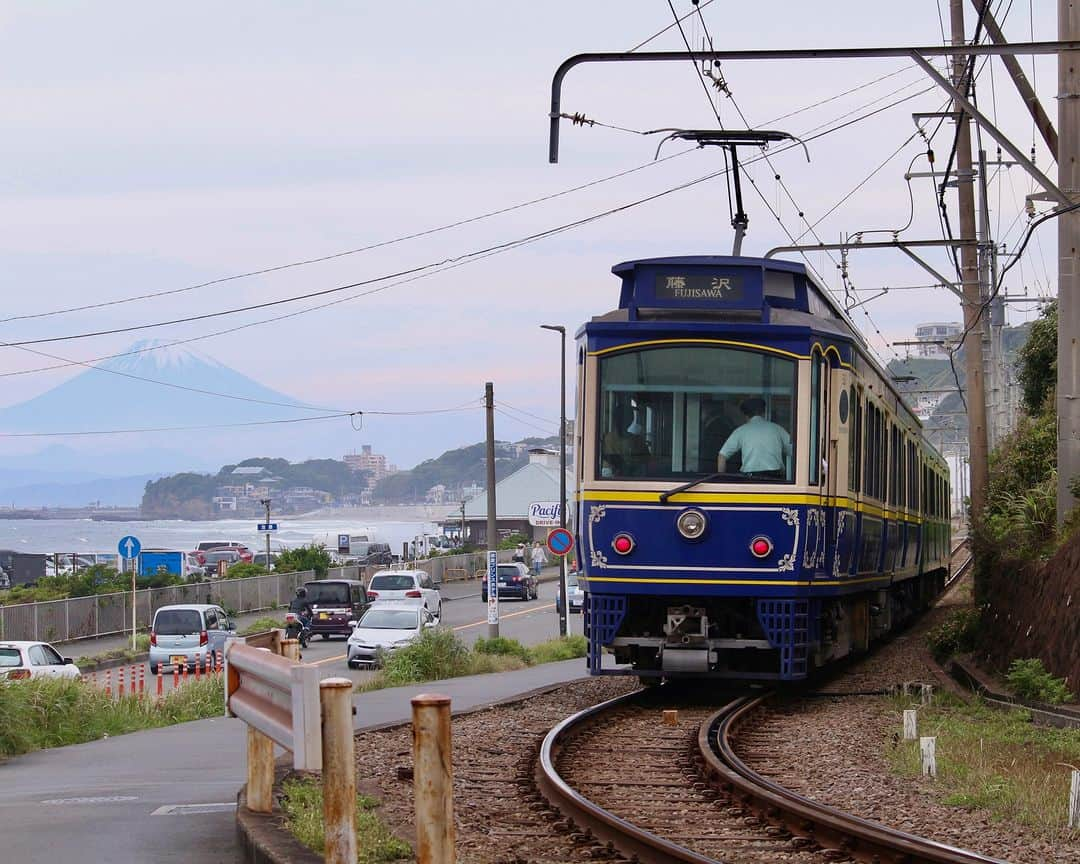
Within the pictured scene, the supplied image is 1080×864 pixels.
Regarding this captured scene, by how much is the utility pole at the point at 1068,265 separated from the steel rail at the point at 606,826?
8.55 meters

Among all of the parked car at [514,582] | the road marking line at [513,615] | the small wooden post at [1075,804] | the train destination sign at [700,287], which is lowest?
the road marking line at [513,615]

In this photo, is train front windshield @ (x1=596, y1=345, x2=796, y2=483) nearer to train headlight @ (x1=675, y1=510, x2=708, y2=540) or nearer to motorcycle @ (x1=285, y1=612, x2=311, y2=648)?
train headlight @ (x1=675, y1=510, x2=708, y2=540)

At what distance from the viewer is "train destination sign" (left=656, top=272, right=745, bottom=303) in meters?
14.7

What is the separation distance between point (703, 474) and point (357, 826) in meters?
7.07

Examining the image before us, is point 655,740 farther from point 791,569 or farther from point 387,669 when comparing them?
point 387,669

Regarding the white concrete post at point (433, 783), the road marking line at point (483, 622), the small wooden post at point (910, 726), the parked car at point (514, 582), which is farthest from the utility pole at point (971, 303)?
the parked car at point (514, 582)

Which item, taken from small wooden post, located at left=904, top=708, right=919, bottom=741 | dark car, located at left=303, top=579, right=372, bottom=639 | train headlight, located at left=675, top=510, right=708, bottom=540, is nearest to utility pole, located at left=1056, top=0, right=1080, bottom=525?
train headlight, located at left=675, top=510, right=708, bottom=540

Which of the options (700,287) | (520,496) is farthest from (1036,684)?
(520,496)

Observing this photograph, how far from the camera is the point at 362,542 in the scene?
286 feet

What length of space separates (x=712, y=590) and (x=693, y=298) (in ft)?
A: 8.78

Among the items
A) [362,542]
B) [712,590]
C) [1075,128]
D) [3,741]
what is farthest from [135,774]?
[362,542]

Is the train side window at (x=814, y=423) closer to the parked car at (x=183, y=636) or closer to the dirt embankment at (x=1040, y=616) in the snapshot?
the dirt embankment at (x=1040, y=616)

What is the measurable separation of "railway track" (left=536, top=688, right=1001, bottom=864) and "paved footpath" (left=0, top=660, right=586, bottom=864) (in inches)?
76.1

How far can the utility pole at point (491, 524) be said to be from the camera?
3612cm
